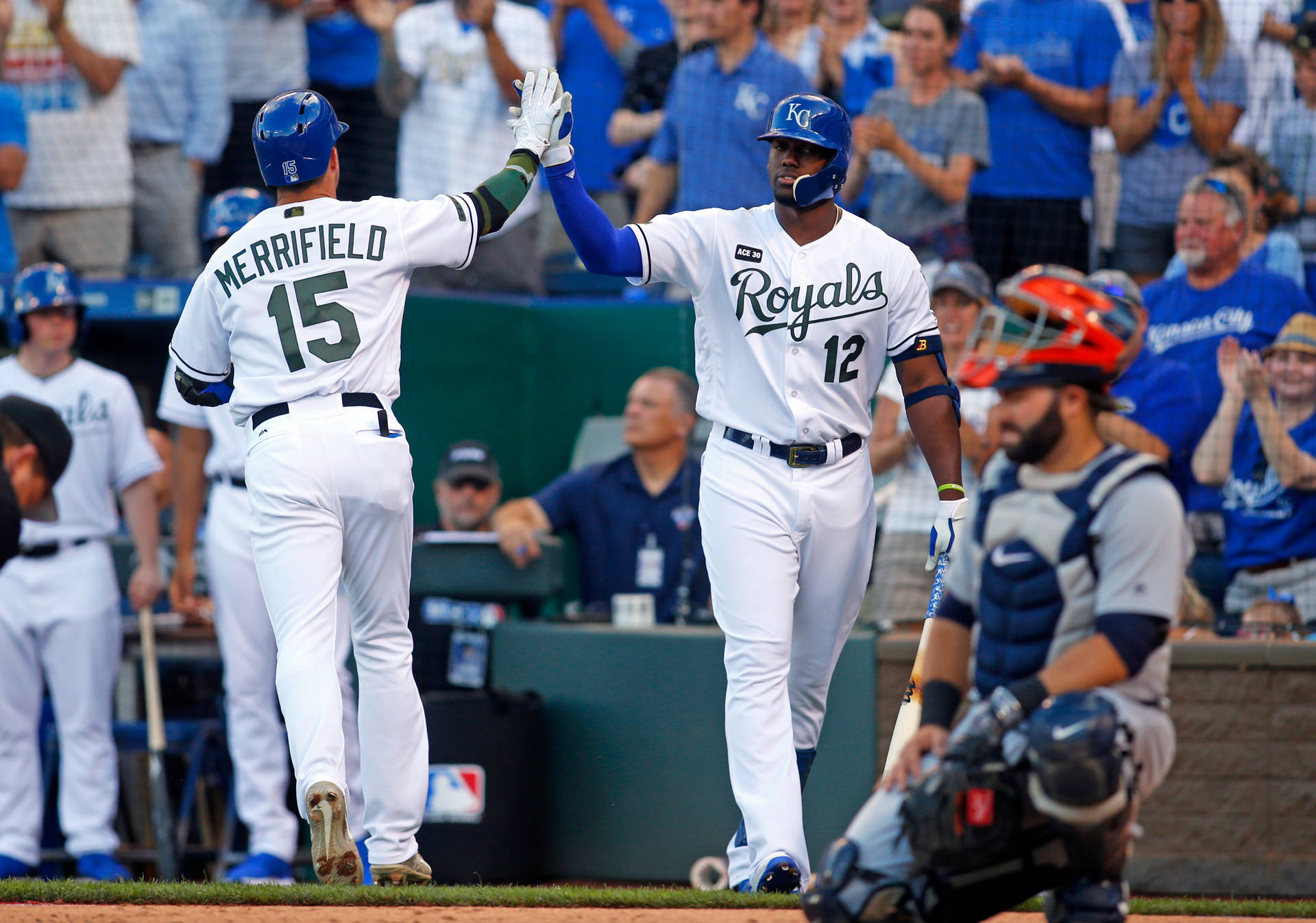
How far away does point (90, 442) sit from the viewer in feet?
23.6

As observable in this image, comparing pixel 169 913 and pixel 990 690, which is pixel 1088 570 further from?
pixel 169 913

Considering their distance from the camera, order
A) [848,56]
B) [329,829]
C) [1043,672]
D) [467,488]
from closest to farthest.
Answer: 1. [1043,672]
2. [329,829]
3. [467,488]
4. [848,56]

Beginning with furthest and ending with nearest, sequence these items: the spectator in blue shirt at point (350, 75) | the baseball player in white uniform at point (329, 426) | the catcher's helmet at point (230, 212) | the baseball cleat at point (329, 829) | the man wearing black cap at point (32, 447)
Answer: the spectator in blue shirt at point (350, 75) < the catcher's helmet at point (230, 212) < the man wearing black cap at point (32, 447) < the baseball player in white uniform at point (329, 426) < the baseball cleat at point (329, 829)

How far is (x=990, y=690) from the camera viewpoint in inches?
125

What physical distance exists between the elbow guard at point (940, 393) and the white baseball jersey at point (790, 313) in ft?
0.26

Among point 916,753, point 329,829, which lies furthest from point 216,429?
point 916,753

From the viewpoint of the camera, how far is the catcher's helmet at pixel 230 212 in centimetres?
691

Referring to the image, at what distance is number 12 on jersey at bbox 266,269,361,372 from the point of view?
4.40 m

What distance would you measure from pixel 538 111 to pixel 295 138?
72 cm

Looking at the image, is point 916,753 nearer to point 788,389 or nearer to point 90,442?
point 788,389

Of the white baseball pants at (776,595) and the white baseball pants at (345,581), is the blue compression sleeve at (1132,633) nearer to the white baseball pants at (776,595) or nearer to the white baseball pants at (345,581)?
the white baseball pants at (776,595)

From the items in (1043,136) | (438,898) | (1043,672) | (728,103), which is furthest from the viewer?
(728,103)

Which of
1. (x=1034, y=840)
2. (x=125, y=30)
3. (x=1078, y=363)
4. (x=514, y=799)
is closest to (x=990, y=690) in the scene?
(x=1034, y=840)

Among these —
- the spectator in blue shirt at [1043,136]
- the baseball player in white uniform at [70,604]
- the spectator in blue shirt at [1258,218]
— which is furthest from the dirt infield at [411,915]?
the spectator in blue shirt at [1043,136]
